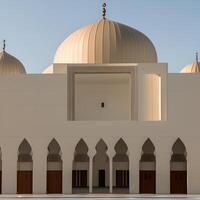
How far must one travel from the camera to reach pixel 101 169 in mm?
22172

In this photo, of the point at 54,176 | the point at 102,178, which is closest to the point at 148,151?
the point at 102,178

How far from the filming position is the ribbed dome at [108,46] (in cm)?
2152

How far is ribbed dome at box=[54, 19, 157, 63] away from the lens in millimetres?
21516

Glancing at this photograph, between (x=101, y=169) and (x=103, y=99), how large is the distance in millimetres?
2805

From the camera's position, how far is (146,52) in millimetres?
22031

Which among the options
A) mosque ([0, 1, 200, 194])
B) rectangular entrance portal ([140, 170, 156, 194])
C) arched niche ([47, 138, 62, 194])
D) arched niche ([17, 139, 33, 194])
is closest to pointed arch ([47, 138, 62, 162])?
mosque ([0, 1, 200, 194])

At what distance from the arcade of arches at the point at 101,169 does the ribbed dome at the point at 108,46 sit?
328cm

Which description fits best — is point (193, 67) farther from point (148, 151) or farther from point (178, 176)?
point (178, 176)

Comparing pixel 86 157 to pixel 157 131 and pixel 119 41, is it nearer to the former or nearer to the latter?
pixel 157 131

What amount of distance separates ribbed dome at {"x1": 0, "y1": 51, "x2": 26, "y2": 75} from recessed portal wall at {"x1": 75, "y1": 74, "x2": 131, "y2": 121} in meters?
5.71

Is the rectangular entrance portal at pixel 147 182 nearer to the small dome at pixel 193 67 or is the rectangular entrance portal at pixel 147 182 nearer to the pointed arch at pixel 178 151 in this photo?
the pointed arch at pixel 178 151

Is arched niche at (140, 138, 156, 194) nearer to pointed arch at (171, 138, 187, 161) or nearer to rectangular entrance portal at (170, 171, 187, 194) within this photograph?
rectangular entrance portal at (170, 171, 187, 194)

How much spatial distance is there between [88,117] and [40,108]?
3007 mm

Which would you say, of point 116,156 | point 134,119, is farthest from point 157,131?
point 116,156
